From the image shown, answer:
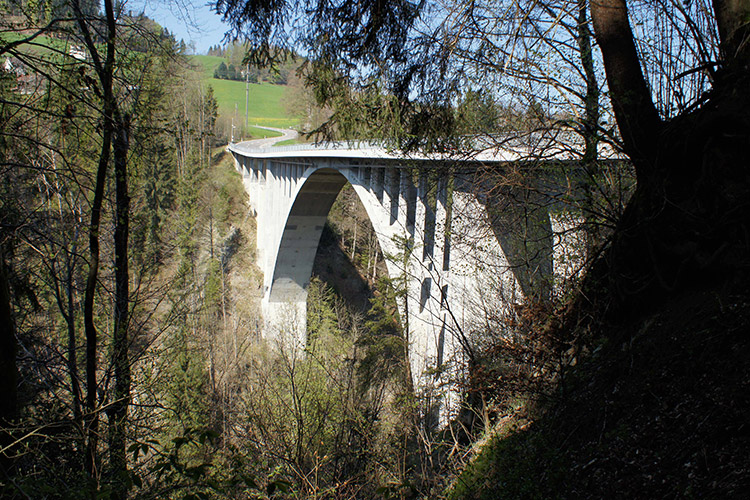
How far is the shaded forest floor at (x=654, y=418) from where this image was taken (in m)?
2.43

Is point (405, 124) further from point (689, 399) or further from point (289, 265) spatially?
point (289, 265)

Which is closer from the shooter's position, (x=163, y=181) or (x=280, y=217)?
(x=280, y=217)

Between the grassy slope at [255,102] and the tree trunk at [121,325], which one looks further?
the grassy slope at [255,102]

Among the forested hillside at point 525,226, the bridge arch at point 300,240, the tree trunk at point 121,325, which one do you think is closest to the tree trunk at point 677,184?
the forested hillside at point 525,226

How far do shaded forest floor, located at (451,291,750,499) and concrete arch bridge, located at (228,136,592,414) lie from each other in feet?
3.55

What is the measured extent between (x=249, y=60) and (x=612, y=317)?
13.8 feet

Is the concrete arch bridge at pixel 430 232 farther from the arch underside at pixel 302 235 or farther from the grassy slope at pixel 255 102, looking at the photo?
the grassy slope at pixel 255 102

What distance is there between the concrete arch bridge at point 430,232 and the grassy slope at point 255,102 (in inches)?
1061

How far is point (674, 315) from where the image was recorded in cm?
342

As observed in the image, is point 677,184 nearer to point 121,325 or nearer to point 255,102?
point 121,325

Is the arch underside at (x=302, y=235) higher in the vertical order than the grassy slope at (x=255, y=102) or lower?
lower

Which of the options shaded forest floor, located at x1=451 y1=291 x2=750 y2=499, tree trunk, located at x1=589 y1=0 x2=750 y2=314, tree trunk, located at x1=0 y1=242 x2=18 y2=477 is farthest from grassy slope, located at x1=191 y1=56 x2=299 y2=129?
tree trunk, located at x1=0 y1=242 x2=18 y2=477

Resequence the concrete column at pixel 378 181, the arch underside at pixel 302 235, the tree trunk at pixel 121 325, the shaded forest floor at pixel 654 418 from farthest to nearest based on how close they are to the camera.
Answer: the arch underside at pixel 302 235 → the concrete column at pixel 378 181 → the tree trunk at pixel 121 325 → the shaded forest floor at pixel 654 418

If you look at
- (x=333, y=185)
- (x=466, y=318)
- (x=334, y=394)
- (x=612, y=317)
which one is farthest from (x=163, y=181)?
(x=612, y=317)
